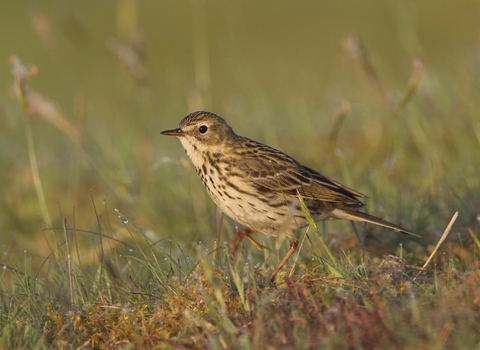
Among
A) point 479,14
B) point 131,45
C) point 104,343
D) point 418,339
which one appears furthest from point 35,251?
point 479,14

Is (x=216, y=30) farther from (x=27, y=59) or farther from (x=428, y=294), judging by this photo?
(x=428, y=294)

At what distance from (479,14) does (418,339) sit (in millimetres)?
16997

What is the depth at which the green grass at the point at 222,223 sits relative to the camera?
11.8ft

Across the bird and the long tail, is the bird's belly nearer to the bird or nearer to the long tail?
the bird

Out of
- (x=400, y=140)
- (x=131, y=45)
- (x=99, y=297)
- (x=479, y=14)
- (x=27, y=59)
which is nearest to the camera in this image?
(x=99, y=297)

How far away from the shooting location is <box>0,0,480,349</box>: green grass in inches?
142

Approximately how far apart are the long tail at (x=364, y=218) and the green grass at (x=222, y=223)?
13 cm

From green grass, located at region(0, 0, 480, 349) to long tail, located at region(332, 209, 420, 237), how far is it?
13 cm

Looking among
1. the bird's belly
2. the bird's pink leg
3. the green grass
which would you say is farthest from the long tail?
the bird's pink leg

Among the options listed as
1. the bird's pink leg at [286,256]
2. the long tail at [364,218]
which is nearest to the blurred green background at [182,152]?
the long tail at [364,218]

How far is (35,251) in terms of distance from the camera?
771 centimetres

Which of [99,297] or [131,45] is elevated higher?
[131,45]

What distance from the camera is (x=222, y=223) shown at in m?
6.26

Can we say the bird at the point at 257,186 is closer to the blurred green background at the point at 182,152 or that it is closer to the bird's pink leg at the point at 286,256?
the bird's pink leg at the point at 286,256
